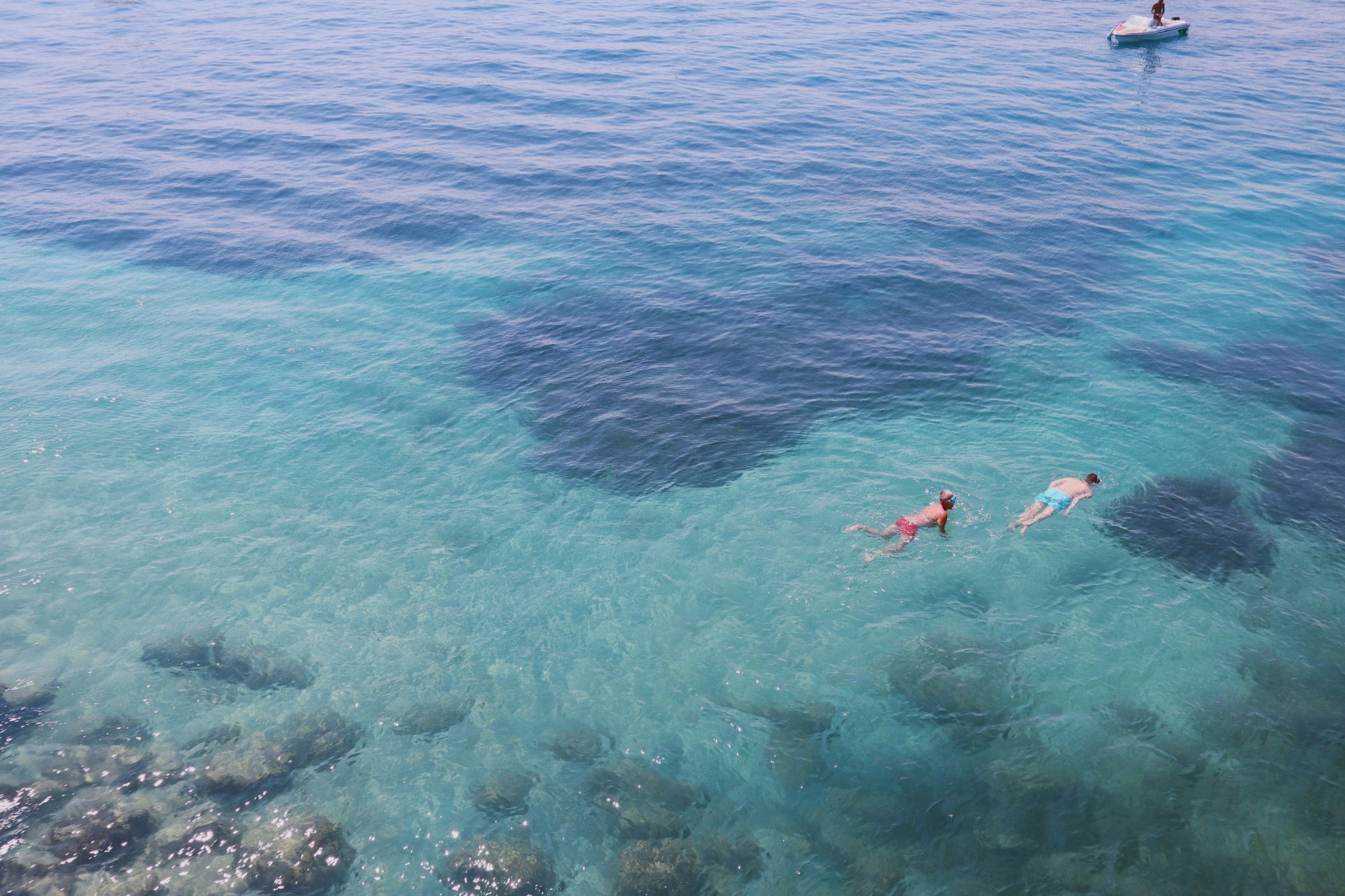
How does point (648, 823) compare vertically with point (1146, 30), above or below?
below

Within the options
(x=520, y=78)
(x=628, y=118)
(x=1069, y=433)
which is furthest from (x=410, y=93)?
(x=1069, y=433)

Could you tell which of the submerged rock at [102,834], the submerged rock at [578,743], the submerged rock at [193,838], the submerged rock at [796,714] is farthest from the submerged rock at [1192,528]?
the submerged rock at [102,834]

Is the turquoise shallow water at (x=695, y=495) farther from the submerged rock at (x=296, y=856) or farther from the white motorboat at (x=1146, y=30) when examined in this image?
the white motorboat at (x=1146, y=30)

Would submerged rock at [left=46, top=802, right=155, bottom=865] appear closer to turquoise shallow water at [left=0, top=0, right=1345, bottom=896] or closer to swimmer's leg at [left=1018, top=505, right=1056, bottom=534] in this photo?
turquoise shallow water at [left=0, top=0, right=1345, bottom=896]

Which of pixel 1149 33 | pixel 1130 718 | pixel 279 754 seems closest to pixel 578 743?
pixel 279 754

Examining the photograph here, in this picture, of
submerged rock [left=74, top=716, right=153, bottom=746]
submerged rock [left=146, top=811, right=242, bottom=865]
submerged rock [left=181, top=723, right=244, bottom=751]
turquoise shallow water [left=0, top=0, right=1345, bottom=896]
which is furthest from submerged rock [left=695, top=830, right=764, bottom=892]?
submerged rock [left=74, top=716, right=153, bottom=746]

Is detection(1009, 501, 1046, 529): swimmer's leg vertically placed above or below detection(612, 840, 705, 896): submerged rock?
above

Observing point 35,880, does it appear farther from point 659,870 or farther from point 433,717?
point 659,870
